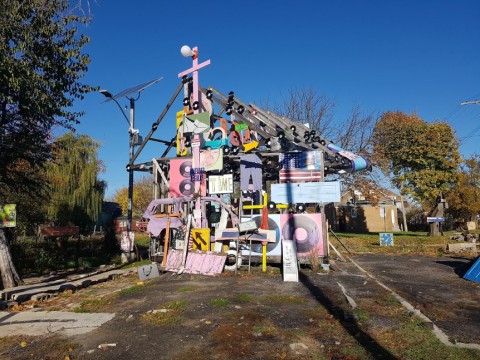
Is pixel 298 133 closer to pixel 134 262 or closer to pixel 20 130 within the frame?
pixel 134 262

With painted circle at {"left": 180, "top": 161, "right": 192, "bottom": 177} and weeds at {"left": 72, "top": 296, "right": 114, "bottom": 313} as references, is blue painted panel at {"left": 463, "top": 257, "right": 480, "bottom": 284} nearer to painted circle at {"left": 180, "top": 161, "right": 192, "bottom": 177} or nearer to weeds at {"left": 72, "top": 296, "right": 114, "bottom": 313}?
weeds at {"left": 72, "top": 296, "right": 114, "bottom": 313}

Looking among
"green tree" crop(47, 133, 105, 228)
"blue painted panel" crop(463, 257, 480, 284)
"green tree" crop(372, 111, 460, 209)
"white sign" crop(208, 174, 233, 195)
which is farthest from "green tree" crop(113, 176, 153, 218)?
"blue painted panel" crop(463, 257, 480, 284)

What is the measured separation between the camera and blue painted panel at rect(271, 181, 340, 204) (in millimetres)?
14289

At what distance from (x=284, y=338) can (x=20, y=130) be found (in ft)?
36.1

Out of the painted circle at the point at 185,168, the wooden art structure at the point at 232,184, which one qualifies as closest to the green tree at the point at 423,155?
the wooden art structure at the point at 232,184

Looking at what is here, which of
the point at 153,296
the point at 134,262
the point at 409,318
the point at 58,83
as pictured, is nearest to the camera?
the point at 409,318

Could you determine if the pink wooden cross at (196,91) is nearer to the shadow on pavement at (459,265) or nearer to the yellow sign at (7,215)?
the yellow sign at (7,215)

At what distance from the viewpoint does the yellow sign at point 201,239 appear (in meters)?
13.3

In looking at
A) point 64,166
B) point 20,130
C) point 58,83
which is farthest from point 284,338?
point 64,166

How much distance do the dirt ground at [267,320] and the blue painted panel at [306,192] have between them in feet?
12.5

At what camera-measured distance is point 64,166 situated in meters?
33.7

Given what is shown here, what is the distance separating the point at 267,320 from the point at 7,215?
858 centimetres

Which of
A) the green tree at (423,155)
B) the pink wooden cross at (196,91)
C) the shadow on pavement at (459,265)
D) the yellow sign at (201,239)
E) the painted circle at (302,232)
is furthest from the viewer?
the green tree at (423,155)

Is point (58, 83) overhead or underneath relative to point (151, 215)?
overhead
